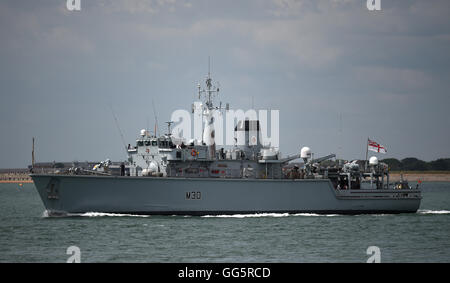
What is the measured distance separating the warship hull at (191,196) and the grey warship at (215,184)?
0.18 ft

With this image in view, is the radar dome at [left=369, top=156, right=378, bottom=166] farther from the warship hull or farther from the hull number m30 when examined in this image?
the hull number m30

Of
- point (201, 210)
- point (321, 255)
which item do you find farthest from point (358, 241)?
point (201, 210)

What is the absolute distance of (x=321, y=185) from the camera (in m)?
41.4

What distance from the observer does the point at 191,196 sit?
38500 millimetres

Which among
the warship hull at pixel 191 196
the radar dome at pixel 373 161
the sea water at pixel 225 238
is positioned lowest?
the sea water at pixel 225 238

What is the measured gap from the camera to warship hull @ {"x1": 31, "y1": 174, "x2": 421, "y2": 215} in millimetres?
37281

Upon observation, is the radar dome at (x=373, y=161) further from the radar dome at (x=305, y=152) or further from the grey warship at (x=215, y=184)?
the radar dome at (x=305, y=152)

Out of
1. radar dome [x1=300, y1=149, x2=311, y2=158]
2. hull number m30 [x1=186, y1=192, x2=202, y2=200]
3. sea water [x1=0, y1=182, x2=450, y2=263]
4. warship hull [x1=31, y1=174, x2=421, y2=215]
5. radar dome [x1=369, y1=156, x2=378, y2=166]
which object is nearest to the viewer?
sea water [x1=0, y1=182, x2=450, y2=263]

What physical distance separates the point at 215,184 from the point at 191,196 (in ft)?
5.07

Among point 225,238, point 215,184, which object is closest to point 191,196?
point 215,184

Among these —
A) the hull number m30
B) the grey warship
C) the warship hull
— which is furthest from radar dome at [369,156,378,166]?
the hull number m30

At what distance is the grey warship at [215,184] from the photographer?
37406 millimetres

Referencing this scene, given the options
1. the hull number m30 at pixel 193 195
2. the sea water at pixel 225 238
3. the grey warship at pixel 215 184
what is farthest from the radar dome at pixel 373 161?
the hull number m30 at pixel 193 195

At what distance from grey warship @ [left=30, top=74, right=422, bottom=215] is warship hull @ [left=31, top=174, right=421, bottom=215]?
55 mm
